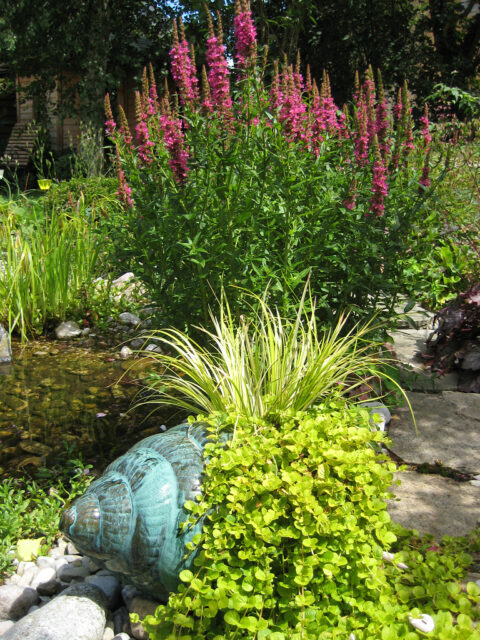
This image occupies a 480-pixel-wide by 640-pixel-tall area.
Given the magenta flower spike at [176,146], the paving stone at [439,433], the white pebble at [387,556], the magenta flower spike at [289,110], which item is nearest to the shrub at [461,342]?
the paving stone at [439,433]

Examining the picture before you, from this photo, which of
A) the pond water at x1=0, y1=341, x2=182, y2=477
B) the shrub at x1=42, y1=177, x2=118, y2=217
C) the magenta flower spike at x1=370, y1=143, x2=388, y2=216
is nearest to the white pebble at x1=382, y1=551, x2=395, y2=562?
the pond water at x1=0, y1=341, x2=182, y2=477

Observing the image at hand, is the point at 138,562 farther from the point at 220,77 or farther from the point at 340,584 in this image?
the point at 220,77

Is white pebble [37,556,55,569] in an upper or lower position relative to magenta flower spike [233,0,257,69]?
lower

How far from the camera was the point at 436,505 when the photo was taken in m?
2.49

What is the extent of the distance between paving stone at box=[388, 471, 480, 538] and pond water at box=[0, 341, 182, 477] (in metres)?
1.50

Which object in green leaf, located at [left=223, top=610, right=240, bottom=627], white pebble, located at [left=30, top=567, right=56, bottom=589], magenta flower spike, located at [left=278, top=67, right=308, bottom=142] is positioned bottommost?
white pebble, located at [left=30, top=567, right=56, bottom=589]

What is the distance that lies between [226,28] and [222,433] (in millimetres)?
11301

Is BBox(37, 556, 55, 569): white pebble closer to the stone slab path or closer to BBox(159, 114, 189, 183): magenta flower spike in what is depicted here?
the stone slab path

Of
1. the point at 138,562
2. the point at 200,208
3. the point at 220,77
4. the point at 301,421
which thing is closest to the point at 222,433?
the point at 301,421

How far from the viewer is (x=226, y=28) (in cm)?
1146

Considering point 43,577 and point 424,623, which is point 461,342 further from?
point 43,577

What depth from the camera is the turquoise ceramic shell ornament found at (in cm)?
182

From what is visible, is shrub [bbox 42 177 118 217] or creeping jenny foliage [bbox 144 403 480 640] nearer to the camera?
creeping jenny foliage [bbox 144 403 480 640]

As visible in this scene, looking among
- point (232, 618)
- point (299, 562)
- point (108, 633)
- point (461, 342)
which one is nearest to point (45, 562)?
point (108, 633)
